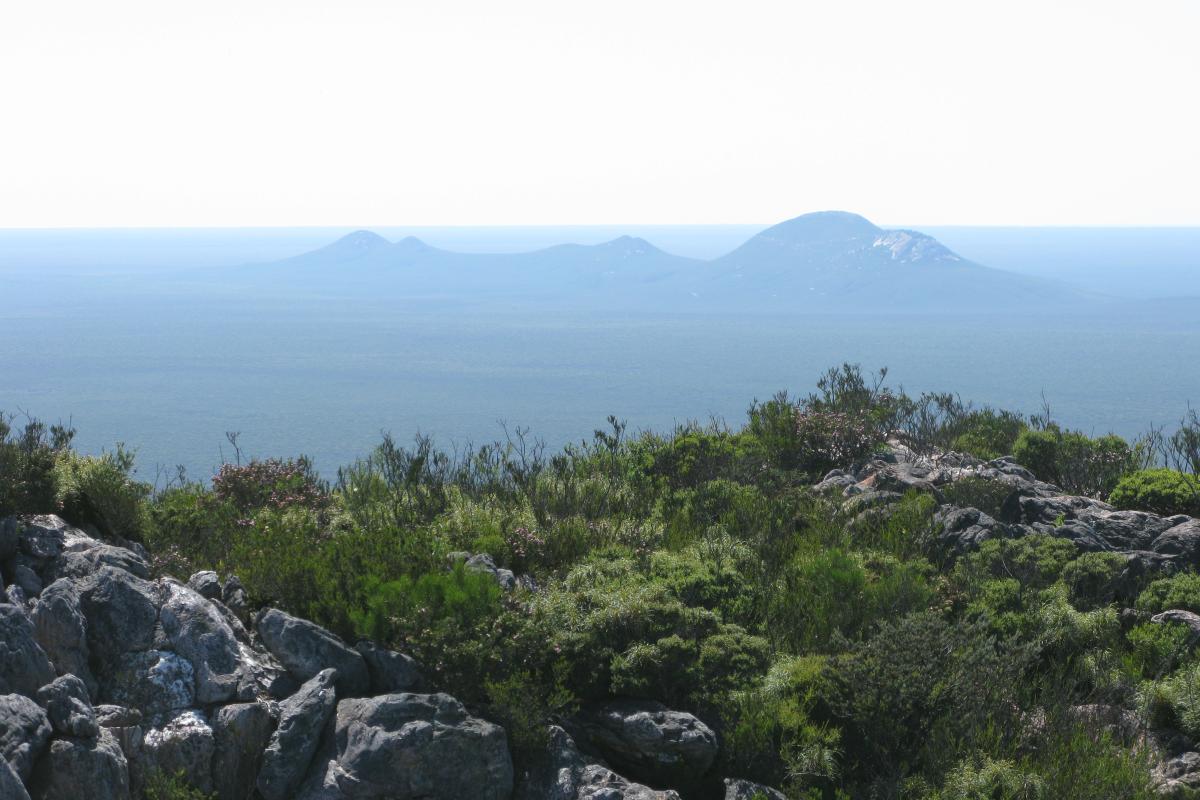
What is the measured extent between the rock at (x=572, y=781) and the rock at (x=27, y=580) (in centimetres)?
438

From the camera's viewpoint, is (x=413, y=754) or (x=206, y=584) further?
(x=206, y=584)

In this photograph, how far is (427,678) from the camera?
8117mm

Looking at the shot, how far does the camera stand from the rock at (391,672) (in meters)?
8.01

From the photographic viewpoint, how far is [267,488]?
14.0m

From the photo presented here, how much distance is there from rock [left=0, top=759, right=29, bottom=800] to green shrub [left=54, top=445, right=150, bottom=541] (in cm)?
429

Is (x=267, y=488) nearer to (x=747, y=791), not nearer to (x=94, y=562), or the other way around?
(x=94, y=562)

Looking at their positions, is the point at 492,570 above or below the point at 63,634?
below

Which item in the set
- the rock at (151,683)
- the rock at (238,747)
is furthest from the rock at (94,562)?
the rock at (238,747)

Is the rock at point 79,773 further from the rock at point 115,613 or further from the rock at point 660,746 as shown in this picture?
the rock at point 660,746

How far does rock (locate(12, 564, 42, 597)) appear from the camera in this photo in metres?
8.61

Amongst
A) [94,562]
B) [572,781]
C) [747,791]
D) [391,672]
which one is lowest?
[747,791]

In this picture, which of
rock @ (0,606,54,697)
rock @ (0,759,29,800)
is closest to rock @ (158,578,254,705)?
rock @ (0,606,54,697)

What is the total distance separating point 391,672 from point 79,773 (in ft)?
7.21


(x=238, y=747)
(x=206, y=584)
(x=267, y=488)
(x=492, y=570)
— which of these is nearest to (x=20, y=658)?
(x=238, y=747)
